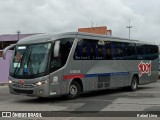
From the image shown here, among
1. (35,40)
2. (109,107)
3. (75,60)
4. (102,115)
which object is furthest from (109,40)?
(102,115)

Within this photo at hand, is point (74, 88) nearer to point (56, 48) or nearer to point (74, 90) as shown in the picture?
point (74, 90)

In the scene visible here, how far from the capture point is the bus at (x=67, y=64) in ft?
52.7

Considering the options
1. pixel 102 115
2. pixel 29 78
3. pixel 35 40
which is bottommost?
pixel 102 115

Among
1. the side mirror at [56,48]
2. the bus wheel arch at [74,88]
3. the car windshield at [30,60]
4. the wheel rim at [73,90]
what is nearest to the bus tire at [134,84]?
the bus wheel arch at [74,88]

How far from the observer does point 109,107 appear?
1454cm

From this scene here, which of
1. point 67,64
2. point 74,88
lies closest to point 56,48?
point 67,64

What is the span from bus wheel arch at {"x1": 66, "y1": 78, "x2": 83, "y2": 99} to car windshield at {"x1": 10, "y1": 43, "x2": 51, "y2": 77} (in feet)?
6.29

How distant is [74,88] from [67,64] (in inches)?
49.7

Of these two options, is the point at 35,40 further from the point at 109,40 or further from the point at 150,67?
the point at 150,67

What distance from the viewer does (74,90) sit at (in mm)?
17531

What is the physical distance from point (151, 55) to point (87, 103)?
10902 mm

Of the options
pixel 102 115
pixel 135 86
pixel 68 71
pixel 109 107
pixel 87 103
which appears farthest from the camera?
pixel 135 86

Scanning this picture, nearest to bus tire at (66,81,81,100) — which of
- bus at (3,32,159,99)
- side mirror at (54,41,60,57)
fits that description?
bus at (3,32,159,99)

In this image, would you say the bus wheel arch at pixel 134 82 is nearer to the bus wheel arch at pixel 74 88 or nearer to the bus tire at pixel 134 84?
the bus tire at pixel 134 84
